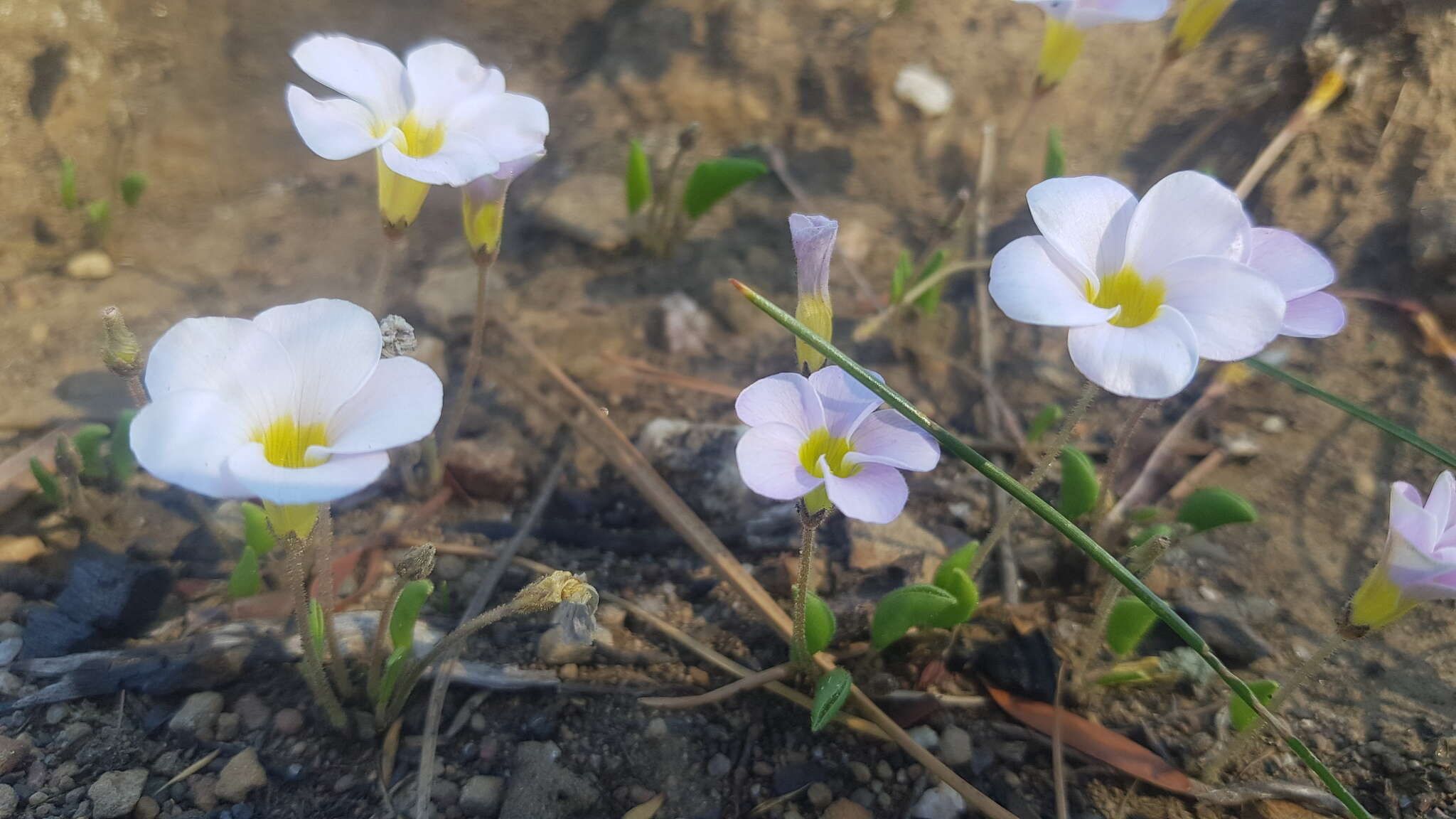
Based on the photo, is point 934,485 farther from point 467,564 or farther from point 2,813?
point 2,813

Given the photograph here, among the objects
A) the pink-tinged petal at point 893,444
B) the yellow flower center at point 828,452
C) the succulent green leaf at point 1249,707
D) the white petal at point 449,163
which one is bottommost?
the succulent green leaf at point 1249,707

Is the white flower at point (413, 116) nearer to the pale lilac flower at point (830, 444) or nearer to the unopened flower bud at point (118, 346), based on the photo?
the unopened flower bud at point (118, 346)

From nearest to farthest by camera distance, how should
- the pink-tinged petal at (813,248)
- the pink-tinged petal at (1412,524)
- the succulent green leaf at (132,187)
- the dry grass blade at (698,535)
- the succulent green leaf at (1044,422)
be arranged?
the pink-tinged petal at (1412,524) → the pink-tinged petal at (813,248) → the dry grass blade at (698,535) → the succulent green leaf at (1044,422) → the succulent green leaf at (132,187)

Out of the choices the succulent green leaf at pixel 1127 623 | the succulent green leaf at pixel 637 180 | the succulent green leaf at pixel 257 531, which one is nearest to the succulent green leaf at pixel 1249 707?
the succulent green leaf at pixel 1127 623

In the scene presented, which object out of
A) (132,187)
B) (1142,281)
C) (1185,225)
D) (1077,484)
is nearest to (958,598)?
(1077,484)

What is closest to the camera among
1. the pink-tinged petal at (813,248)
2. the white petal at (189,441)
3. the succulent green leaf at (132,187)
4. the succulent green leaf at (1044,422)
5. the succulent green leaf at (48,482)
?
the white petal at (189,441)

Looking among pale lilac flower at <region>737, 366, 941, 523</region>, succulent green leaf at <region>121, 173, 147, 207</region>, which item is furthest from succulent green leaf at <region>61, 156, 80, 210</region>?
pale lilac flower at <region>737, 366, 941, 523</region>

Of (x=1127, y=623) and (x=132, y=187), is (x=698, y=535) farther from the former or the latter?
(x=132, y=187)
